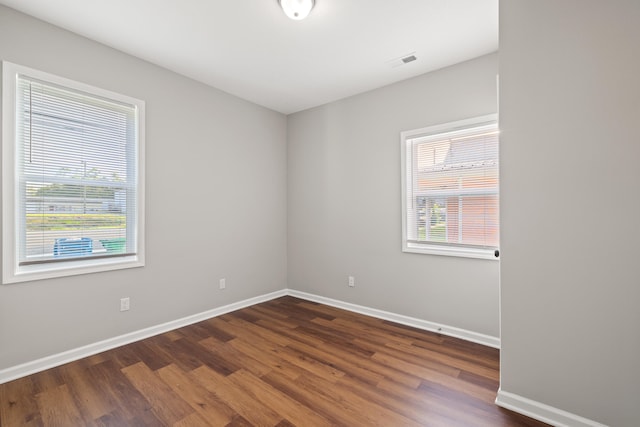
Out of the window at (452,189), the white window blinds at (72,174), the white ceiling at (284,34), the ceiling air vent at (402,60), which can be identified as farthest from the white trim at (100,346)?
the ceiling air vent at (402,60)

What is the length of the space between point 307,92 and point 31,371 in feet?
12.2

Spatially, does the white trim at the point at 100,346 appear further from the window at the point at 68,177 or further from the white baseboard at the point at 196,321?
the window at the point at 68,177

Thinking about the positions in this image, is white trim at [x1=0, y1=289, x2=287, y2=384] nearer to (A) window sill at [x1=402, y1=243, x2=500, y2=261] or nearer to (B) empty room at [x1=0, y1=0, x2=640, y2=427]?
(B) empty room at [x1=0, y1=0, x2=640, y2=427]

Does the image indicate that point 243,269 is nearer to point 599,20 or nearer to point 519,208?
point 519,208

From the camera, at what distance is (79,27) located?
2.24m

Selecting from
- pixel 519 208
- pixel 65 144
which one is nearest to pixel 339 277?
pixel 519 208

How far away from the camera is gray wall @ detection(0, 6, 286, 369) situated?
2.13m

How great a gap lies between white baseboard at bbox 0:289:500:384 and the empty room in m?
0.02

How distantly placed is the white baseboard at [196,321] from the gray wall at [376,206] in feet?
0.22

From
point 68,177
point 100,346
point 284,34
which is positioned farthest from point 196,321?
point 284,34

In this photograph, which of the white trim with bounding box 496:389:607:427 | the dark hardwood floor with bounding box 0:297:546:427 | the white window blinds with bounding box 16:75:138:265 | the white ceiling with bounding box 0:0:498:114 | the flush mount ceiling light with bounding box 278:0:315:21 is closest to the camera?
the white trim with bounding box 496:389:607:427

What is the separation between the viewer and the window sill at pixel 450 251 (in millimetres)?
2586

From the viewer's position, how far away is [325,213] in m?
3.82

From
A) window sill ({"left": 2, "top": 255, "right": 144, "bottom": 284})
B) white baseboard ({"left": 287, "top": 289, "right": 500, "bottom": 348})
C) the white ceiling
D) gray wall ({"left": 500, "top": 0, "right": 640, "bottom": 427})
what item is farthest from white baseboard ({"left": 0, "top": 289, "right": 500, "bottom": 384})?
the white ceiling
